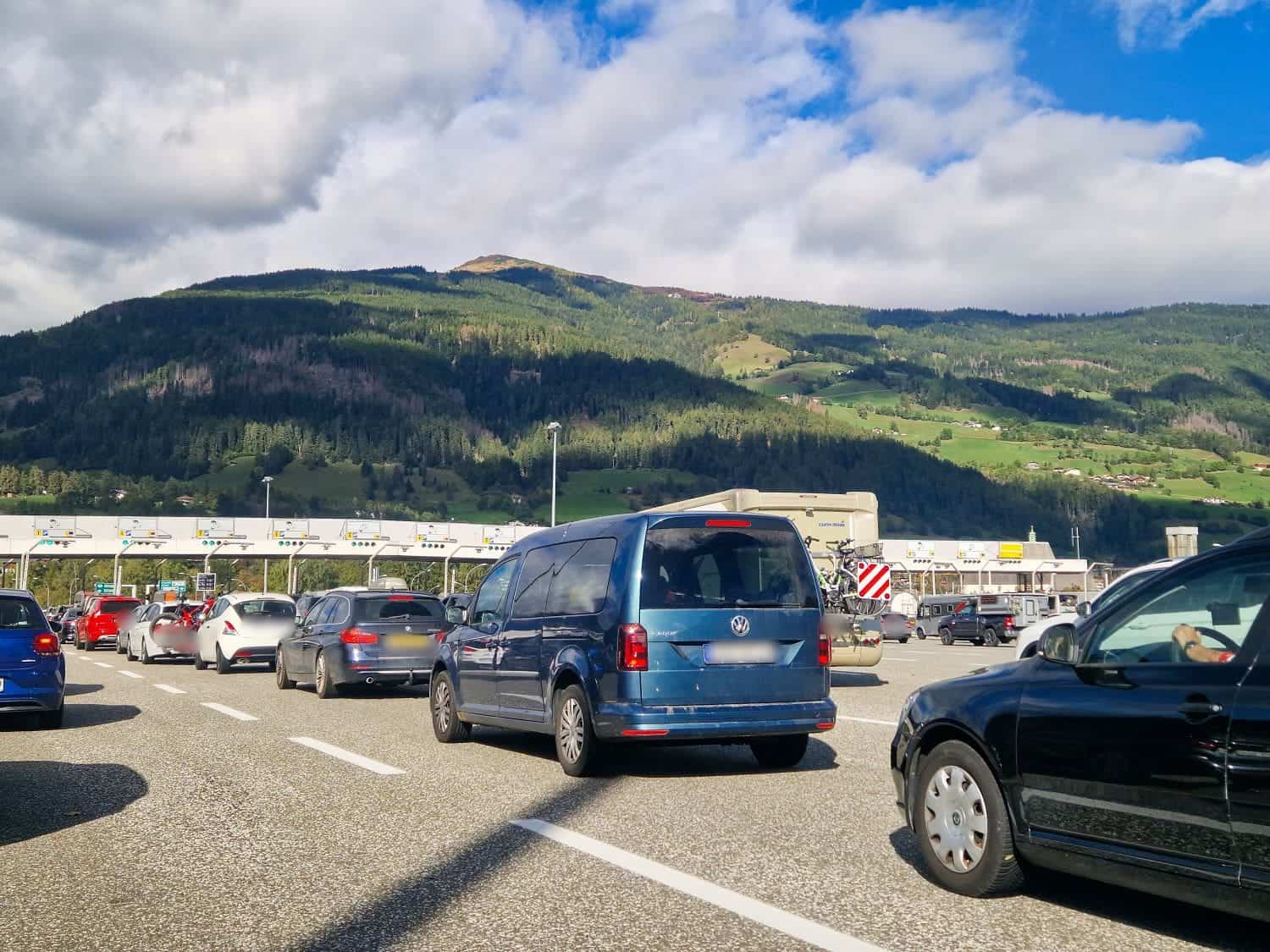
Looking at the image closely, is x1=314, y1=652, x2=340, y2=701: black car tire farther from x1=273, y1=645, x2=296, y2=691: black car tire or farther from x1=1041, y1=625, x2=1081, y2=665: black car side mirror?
x1=1041, y1=625, x2=1081, y2=665: black car side mirror

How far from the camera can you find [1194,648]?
4.70 m

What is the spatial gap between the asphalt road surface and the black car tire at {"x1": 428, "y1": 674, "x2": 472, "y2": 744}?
0.32 m

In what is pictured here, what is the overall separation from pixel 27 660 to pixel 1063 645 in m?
10.3

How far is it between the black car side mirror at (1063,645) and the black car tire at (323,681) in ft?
41.9

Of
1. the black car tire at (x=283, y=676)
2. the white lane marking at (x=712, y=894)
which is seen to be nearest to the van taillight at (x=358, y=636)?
the black car tire at (x=283, y=676)

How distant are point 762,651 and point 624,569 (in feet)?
3.84

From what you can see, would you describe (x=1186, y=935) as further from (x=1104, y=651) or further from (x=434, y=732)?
(x=434, y=732)

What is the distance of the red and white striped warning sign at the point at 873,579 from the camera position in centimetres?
2297

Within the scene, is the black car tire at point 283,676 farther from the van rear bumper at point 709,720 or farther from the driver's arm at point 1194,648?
the driver's arm at point 1194,648

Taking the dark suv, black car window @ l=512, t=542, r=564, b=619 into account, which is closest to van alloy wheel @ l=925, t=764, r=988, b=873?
black car window @ l=512, t=542, r=564, b=619

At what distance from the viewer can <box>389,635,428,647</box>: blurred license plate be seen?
1641cm

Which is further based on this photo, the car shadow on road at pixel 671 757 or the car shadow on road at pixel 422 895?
the car shadow on road at pixel 671 757

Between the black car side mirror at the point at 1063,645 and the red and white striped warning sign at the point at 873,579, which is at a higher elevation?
the red and white striped warning sign at the point at 873,579

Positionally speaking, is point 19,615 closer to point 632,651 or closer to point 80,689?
point 632,651
